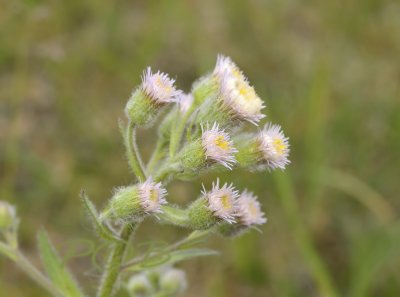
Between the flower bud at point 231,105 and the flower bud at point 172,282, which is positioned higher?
the flower bud at point 231,105

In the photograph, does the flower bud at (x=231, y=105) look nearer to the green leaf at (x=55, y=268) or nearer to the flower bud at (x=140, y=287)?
the green leaf at (x=55, y=268)

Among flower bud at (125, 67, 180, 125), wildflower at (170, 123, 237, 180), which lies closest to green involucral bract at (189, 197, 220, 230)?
wildflower at (170, 123, 237, 180)

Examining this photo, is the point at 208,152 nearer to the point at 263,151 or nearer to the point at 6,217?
the point at 263,151

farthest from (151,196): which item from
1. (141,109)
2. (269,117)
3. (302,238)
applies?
(269,117)

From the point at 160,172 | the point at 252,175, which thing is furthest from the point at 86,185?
the point at 160,172

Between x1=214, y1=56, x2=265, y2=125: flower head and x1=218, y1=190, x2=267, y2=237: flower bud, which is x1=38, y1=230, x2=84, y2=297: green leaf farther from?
x1=214, y1=56, x2=265, y2=125: flower head

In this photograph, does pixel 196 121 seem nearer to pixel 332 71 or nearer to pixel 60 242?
pixel 60 242

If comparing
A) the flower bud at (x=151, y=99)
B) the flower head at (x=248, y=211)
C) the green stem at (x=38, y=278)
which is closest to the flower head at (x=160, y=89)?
the flower bud at (x=151, y=99)
